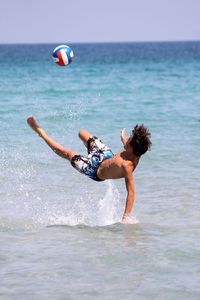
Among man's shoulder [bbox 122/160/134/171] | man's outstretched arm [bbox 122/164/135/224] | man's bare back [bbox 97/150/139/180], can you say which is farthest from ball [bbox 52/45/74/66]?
man's outstretched arm [bbox 122/164/135/224]

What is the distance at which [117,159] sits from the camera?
30.1 feet

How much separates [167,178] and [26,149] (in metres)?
4.24

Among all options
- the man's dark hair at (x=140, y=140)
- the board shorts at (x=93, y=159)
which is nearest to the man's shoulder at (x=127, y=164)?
the man's dark hair at (x=140, y=140)

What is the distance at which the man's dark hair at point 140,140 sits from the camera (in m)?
8.86

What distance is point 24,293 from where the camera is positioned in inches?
263

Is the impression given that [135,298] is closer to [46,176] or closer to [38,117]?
[46,176]

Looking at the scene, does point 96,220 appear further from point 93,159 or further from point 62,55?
point 62,55

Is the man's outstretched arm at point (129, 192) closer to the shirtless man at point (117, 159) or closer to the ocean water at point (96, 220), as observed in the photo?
the shirtless man at point (117, 159)

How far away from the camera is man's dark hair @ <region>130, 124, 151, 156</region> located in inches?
349

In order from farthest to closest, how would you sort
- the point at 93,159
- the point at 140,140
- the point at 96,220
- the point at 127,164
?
Answer: the point at 96,220, the point at 93,159, the point at 127,164, the point at 140,140

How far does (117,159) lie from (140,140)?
Result: 1.44 feet

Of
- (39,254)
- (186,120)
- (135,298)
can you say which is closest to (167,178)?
(39,254)

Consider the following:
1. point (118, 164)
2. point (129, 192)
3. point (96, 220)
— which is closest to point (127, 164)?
point (118, 164)

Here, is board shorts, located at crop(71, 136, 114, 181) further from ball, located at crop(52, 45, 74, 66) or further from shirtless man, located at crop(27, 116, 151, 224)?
ball, located at crop(52, 45, 74, 66)
